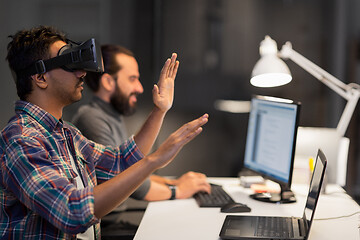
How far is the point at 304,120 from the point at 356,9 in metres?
1.01

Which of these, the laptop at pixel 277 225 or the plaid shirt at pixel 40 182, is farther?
the laptop at pixel 277 225

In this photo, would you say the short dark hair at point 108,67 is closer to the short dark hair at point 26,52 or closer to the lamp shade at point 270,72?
the lamp shade at point 270,72

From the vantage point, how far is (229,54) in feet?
12.8

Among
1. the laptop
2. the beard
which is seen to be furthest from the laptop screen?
the beard

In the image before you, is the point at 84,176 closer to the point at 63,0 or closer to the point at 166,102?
the point at 166,102

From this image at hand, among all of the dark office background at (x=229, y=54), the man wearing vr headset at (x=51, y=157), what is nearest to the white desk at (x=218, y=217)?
the man wearing vr headset at (x=51, y=157)

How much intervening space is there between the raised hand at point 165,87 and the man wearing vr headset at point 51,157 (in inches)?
12.5

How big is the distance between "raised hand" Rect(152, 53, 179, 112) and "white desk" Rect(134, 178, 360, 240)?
0.45m

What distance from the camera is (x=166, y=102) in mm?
1844

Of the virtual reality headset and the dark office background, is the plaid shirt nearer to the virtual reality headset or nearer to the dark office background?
the virtual reality headset

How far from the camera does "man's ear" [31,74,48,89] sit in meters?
1.54

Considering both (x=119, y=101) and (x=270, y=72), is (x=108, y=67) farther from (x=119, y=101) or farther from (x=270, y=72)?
(x=270, y=72)

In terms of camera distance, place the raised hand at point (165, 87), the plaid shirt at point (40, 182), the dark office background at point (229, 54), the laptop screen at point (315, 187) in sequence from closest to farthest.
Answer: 1. the plaid shirt at point (40, 182)
2. the laptop screen at point (315, 187)
3. the raised hand at point (165, 87)
4. the dark office background at point (229, 54)

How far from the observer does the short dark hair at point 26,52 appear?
1.56 metres
